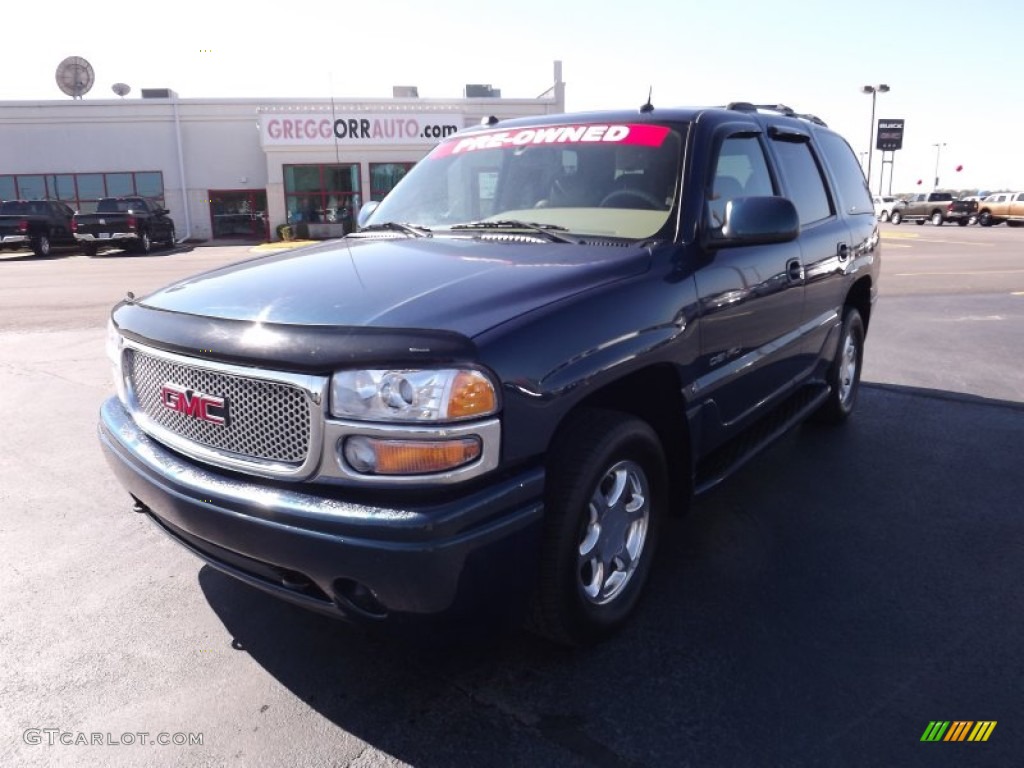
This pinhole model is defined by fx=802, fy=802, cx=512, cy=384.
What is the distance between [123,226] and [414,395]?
25403 mm

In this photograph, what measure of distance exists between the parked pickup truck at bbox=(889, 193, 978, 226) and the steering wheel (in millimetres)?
45486

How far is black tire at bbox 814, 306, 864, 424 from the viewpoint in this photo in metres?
5.23

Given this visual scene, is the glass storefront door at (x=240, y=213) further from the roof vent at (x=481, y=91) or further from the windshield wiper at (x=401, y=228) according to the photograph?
the windshield wiper at (x=401, y=228)

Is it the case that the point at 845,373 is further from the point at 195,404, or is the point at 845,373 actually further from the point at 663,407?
the point at 195,404

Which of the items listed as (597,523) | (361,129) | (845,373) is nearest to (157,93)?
(361,129)

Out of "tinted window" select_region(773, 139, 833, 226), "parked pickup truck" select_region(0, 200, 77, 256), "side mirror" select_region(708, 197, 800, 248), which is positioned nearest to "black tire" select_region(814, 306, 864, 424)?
"tinted window" select_region(773, 139, 833, 226)

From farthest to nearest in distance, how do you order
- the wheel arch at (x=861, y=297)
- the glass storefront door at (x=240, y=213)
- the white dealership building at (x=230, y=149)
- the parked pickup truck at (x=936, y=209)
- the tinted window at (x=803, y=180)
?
the parked pickup truck at (x=936, y=209), the glass storefront door at (x=240, y=213), the white dealership building at (x=230, y=149), the wheel arch at (x=861, y=297), the tinted window at (x=803, y=180)

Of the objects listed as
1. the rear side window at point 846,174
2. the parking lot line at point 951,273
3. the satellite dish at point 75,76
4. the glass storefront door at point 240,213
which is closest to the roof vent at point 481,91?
the glass storefront door at point 240,213

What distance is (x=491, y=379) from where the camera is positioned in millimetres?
2221

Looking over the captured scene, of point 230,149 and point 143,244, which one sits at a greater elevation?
point 230,149

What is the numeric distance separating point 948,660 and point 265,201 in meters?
33.2

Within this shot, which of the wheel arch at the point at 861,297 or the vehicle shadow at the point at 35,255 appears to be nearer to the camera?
the wheel arch at the point at 861,297

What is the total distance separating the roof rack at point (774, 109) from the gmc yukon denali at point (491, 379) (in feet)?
0.22

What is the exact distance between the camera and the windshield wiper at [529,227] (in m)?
3.29
